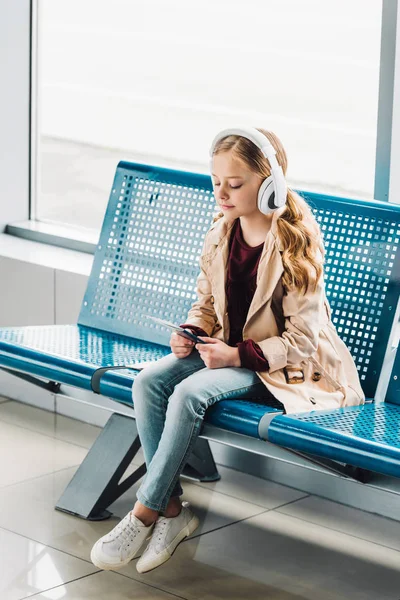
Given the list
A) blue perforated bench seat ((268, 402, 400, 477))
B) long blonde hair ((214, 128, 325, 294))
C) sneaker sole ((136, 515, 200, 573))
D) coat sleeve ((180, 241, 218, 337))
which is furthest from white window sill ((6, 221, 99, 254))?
blue perforated bench seat ((268, 402, 400, 477))

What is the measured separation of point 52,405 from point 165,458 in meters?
1.73

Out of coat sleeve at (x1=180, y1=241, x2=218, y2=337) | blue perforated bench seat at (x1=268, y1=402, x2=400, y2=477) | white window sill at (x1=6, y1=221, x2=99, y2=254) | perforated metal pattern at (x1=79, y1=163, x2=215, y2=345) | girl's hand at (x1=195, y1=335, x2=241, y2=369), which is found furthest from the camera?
white window sill at (x1=6, y1=221, x2=99, y2=254)

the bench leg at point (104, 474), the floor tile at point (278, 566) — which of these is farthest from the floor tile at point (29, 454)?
the floor tile at point (278, 566)

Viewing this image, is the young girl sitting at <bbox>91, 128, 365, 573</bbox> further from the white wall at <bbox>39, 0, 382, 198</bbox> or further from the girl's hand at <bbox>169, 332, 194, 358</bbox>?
the white wall at <bbox>39, 0, 382, 198</bbox>

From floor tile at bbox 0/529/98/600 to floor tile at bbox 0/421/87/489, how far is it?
51 cm

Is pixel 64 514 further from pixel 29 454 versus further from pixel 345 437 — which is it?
pixel 345 437

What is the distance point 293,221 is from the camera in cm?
310

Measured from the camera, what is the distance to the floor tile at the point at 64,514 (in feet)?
10.9

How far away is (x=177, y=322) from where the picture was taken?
363cm

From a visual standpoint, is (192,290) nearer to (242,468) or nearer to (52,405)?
(242,468)

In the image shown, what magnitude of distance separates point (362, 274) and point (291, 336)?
434 mm

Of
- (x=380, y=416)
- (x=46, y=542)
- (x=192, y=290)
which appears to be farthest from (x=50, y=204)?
(x=380, y=416)

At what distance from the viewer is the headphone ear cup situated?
2.99m

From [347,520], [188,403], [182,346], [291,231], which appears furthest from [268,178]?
[347,520]
